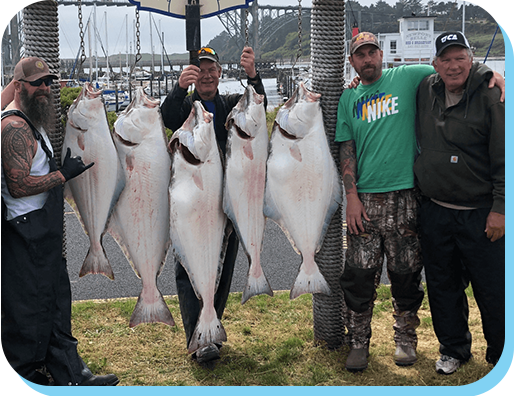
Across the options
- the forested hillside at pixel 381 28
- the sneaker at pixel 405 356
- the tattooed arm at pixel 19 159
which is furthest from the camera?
the forested hillside at pixel 381 28

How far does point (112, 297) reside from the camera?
5.87m

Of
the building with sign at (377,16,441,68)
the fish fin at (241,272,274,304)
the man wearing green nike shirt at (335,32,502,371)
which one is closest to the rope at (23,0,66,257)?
the fish fin at (241,272,274,304)

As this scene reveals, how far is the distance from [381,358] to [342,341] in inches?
13.6

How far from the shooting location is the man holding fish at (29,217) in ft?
9.50

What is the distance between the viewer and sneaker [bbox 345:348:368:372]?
3648mm

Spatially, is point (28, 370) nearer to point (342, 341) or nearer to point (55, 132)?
point (55, 132)

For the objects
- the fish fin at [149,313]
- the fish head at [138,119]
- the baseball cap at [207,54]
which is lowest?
the fish fin at [149,313]

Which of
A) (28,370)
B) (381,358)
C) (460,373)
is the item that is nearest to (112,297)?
(28,370)

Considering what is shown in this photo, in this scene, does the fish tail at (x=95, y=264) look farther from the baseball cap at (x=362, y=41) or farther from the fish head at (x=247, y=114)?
the baseball cap at (x=362, y=41)

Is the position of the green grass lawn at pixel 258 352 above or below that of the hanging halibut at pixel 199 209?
below

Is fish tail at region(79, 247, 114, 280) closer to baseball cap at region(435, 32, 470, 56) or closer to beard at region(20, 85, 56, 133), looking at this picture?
beard at region(20, 85, 56, 133)

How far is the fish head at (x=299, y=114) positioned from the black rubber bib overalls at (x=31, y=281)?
1446 mm

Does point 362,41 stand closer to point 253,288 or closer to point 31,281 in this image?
point 253,288

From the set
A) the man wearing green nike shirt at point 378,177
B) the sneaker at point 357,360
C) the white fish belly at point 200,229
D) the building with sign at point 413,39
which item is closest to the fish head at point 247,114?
the white fish belly at point 200,229
